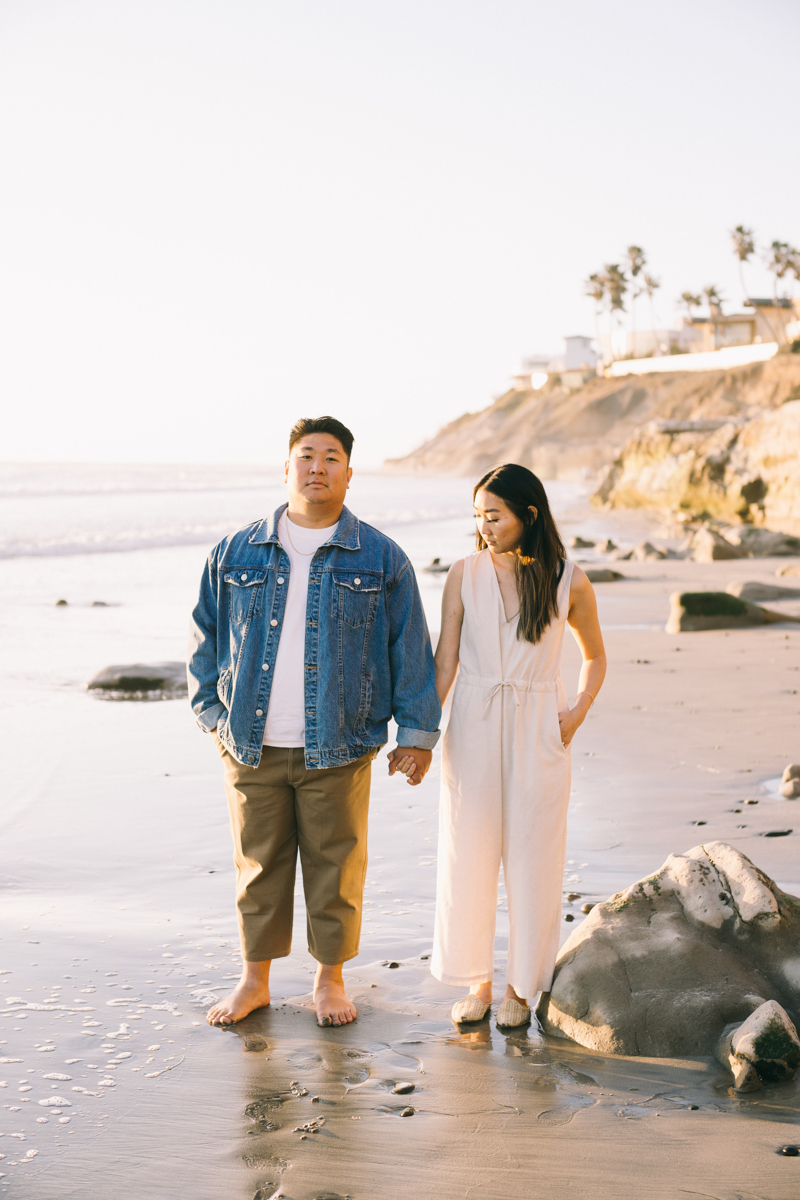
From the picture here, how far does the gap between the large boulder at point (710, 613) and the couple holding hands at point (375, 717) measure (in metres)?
8.20

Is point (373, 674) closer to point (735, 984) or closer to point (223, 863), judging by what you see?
point (735, 984)

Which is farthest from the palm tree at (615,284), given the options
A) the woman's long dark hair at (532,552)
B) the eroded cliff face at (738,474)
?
the woman's long dark hair at (532,552)

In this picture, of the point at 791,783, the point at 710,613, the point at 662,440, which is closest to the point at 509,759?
the point at 791,783

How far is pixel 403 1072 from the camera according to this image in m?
3.11

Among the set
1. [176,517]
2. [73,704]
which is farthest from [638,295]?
[73,704]

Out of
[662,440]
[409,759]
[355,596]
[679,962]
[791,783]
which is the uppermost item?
[662,440]

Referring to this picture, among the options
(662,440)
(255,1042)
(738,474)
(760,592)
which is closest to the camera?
(255,1042)

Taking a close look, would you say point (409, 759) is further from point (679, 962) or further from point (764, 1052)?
point (764, 1052)

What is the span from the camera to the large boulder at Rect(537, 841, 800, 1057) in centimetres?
322

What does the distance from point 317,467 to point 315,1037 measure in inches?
71.3

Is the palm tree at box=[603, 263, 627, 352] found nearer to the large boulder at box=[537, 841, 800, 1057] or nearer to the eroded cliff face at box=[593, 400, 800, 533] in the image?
the eroded cliff face at box=[593, 400, 800, 533]

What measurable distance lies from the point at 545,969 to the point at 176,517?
3520 centimetres

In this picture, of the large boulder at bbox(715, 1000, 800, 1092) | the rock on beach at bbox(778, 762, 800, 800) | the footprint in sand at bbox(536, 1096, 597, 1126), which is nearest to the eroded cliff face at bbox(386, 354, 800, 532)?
the rock on beach at bbox(778, 762, 800, 800)

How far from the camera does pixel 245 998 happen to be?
350 centimetres
